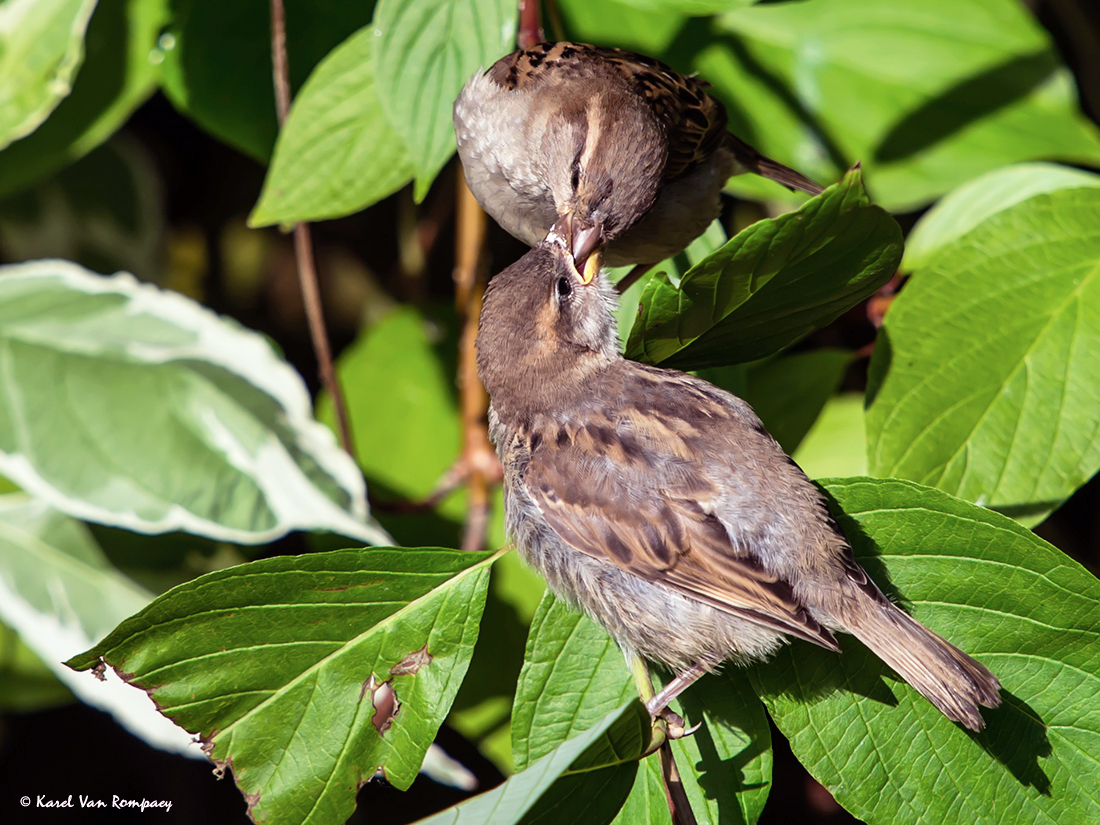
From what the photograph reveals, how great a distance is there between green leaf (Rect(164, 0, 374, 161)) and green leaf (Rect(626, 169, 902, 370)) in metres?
1.45

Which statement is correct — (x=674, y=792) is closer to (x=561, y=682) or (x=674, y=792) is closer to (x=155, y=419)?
(x=561, y=682)

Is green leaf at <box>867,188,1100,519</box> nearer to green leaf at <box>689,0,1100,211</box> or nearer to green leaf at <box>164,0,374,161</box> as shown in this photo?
green leaf at <box>689,0,1100,211</box>

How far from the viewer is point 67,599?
2.41 m

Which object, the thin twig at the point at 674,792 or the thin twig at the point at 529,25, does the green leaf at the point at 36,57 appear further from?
the thin twig at the point at 674,792

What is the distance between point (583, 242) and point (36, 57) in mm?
1494

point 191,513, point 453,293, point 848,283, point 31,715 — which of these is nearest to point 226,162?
point 453,293

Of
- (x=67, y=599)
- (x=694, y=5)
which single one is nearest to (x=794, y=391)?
(x=694, y=5)

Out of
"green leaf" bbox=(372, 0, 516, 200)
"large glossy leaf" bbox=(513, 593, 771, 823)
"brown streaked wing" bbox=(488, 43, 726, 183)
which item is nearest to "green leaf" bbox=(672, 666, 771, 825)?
"large glossy leaf" bbox=(513, 593, 771, 823)

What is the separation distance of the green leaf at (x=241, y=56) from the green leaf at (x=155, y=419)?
0.47 metres

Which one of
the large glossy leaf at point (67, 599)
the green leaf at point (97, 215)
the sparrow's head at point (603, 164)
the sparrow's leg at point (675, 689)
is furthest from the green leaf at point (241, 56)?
the sparrow's leg at point (675, 689)

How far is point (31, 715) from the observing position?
322 cm

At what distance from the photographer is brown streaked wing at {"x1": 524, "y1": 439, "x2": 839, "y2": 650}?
146 centimetres

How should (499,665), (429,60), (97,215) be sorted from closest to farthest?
(429,60)
(499,665)
(97,215)

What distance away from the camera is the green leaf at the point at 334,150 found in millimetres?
1908
